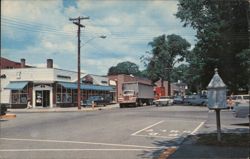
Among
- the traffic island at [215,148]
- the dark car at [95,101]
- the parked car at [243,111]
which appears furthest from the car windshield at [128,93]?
the parked car at [243,111]

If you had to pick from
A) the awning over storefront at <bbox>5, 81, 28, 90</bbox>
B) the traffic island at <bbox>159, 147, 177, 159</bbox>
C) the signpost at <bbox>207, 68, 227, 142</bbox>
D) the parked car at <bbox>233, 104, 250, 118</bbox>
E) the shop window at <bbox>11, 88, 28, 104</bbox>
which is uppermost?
the awning over storefront at <bbox>5, 81, 28, 90</bbox>

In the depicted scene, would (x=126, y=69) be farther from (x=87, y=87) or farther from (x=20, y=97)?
(x=20, y=97)

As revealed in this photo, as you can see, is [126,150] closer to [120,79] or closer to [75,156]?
[75,156]

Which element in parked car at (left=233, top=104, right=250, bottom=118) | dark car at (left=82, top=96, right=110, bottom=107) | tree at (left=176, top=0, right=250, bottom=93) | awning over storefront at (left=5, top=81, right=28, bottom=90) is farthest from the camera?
dark car at (left=82, top=96, right=110, bottom=107)

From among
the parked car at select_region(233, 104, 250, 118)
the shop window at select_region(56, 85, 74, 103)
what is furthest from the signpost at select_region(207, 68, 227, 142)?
the shop window at select_region(56, 85, 74, 103)

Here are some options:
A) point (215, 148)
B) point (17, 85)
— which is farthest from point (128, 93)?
point (215, 148)

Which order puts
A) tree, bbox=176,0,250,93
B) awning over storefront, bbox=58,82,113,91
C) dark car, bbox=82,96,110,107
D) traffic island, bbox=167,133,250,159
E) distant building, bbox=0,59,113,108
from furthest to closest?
dark car, bbox=82,96,110,107, awning over storefront, bbox=58,82,113,91, distant building, bbox=0,59,113,108, traffic island, bbox=167,133,250,159, tree, bbox=176,0,250,93

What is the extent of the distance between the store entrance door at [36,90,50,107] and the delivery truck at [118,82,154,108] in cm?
885

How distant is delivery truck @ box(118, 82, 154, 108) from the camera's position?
192 feet

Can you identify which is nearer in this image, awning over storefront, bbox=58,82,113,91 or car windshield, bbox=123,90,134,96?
car windshield, bbox=123,90,134,96

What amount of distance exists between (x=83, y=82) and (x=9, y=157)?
56180 mm

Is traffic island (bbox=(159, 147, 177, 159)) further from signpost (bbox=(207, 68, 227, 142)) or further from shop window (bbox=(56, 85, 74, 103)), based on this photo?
shop window (bbox=(56, 85, 74, 103))

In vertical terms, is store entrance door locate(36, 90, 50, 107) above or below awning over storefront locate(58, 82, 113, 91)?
below

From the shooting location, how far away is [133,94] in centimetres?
5916
